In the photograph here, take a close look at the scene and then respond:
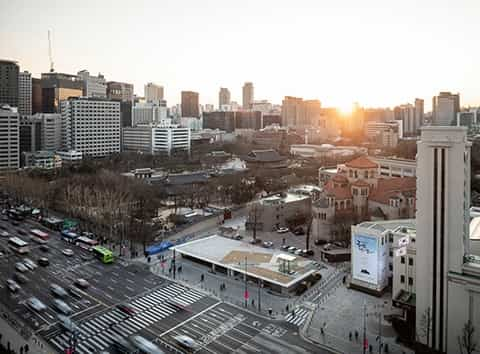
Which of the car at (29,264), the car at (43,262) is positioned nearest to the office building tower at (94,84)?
the car at (29,264)

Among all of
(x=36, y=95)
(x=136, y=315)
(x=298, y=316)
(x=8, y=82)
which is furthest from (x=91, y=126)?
(x=298, y=316)

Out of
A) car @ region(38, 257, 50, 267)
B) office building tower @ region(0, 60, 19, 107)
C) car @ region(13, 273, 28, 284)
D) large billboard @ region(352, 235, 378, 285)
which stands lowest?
car @ region(13, 273, 28, 284)

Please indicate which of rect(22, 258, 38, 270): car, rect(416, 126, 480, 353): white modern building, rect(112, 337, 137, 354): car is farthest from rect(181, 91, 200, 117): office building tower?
rect(416, 126, 480, 353): white modern building

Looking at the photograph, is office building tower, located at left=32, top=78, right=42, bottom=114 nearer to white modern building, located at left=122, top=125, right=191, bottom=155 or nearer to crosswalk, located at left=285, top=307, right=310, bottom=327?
white modern building, located at left=122, top=125, right=191, bottom=155

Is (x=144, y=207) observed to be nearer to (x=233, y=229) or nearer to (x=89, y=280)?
(x=233, y=229)

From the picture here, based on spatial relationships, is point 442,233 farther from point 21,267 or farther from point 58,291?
point 21,267

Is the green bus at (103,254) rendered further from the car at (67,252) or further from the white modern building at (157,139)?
the white modern building at (157,139)
